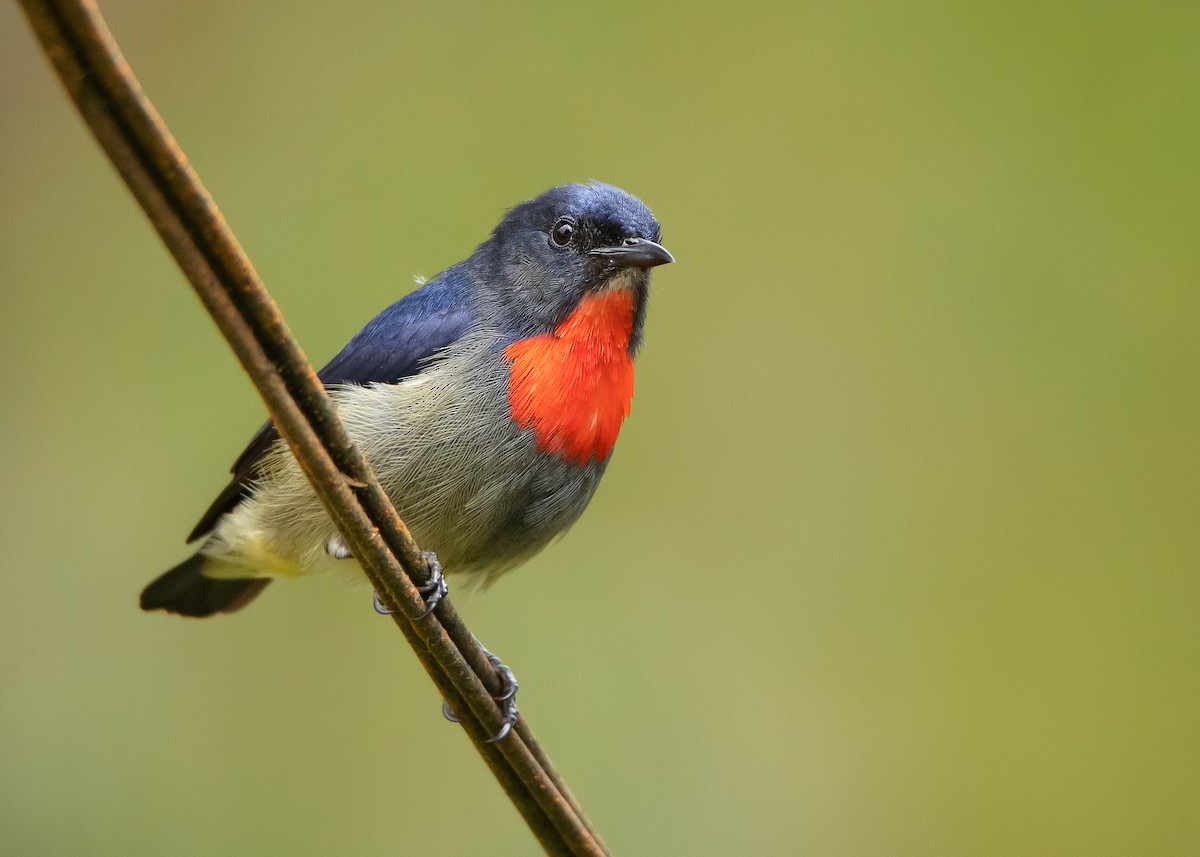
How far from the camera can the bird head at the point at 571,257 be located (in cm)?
254

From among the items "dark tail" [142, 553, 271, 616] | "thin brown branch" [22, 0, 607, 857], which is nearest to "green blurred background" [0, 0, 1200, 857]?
"dark tail" [142, 553, 271, 616]

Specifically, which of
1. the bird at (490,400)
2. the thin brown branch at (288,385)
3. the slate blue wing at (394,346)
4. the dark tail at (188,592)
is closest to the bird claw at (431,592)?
the thin brown branch at (288,385)

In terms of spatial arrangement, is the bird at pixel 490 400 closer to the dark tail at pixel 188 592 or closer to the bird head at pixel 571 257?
the bird head at pixel 571 257

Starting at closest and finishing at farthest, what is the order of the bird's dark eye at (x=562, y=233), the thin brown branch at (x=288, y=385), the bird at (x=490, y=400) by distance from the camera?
the thin brown branch at (x=288, y=385)
the bird at (x=490, y=400)
the bird's dark eye at (x=562, y=233)

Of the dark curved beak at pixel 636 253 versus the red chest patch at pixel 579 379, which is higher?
the dark curved beak at pixel 636 253

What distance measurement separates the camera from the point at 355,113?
172 inches

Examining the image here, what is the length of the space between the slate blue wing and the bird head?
0.32ft

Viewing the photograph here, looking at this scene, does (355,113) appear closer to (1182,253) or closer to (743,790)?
(743,790)

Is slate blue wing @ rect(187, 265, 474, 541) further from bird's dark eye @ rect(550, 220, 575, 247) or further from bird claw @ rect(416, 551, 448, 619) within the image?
bird claw @ rect(416, 551, 448, 619)

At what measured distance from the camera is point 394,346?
8.21 ft

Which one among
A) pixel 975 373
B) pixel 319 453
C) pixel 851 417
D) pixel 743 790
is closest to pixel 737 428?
pixel 851 417

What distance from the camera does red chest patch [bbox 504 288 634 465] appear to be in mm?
2385

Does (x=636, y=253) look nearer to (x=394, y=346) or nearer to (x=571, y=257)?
(x=571, y=257)

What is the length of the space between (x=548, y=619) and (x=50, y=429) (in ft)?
6.05
